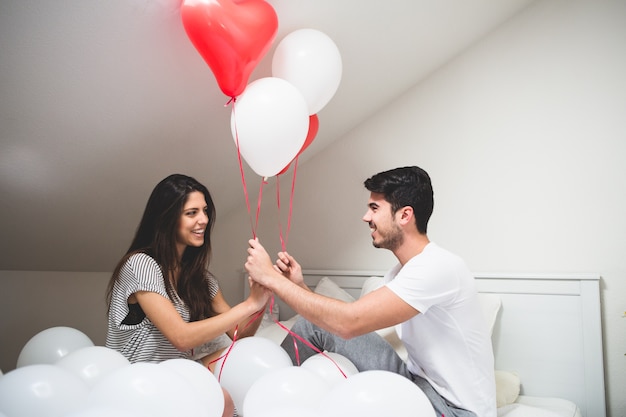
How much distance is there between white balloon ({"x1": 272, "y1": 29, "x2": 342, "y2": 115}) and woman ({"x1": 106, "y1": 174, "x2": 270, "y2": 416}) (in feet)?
1.74

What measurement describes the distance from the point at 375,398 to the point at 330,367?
42 cm

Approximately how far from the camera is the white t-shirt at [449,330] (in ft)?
4.85

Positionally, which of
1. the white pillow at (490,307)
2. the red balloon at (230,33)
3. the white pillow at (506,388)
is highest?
the red balloon at (230,33)

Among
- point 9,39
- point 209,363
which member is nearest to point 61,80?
point 9,39

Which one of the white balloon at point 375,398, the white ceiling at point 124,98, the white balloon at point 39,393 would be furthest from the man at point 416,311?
the white ceiling at point 124,98

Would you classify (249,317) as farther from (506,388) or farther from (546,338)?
(546,338)

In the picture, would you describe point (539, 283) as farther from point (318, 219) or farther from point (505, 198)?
point (318, 219)

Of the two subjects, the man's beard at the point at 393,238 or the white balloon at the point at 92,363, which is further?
the man's beard at the point at 393,238

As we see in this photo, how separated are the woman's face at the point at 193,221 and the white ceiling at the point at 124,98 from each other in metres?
0.39

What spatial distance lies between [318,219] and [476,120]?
998 mm

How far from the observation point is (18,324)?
8.49 ft

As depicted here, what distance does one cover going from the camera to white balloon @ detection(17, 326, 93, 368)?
4.94 feet

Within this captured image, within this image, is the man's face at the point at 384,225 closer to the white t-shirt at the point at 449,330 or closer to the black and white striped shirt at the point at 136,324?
the white t-shirt at the point at 449,330

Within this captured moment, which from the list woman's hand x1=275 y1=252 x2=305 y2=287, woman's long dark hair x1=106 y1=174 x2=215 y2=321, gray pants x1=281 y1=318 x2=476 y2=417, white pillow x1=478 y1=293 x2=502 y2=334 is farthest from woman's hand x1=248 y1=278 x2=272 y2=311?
white pillow x1=478 y1=293 x2=502 y2=334
